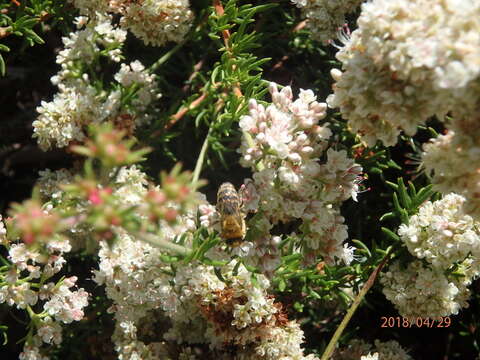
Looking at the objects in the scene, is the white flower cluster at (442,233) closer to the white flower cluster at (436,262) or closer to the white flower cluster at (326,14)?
the white flower cluster at (436,262)

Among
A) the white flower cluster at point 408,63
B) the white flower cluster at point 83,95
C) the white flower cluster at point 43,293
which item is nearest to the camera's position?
the white flower cluster at point 408,63

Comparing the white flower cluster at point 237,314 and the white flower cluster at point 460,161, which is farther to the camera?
the white flower cluster at point 237,314

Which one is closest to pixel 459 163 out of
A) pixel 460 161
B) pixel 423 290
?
pixel 460 161

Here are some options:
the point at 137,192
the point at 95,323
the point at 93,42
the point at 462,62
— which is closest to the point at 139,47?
the point at 93,42

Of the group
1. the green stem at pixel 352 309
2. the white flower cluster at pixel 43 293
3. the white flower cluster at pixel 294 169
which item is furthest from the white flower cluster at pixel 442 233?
the white flower cluster at pixel 43 293

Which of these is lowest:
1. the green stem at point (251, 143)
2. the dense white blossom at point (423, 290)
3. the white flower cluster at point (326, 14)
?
the dense white blossom at point (423, 290)

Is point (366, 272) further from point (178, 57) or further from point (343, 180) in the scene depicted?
point (178, 57)
